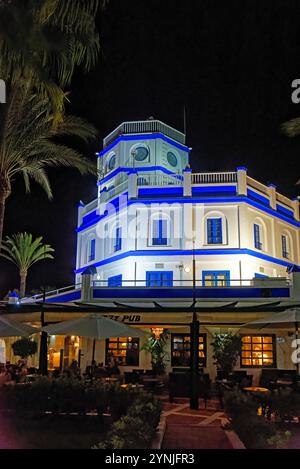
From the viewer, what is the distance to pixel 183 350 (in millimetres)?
21359

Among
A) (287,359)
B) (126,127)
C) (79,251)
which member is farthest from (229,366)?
(126,127)

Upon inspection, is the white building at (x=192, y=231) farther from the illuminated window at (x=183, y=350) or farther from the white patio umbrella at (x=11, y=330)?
the white patio umbrella at (x=11, y=330)

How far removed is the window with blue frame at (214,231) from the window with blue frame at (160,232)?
235 cm

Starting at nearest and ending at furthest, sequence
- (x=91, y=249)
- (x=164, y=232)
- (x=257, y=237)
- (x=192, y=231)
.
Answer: (x=192, y=231) < (x=164, y=232) < (x=257, y=237) < (x=91, y=249)

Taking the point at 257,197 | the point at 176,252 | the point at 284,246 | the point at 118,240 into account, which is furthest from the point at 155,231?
the point at 284,246

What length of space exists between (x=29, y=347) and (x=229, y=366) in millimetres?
9225

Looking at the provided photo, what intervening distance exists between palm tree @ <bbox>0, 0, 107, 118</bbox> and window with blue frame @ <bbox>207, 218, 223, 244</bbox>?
15414mm

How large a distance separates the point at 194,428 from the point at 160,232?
16591 millimetres

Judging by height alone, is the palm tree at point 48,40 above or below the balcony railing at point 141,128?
below

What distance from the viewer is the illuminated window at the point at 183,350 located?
20891mm

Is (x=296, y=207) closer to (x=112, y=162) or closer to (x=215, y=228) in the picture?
(x=215, y=228)

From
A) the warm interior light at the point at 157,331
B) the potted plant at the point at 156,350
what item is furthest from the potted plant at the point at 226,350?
the warm interior light at the point at 157,331

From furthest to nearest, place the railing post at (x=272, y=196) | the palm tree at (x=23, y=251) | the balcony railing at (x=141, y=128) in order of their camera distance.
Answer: the palm tree at (x=23, y=251), the balcony railing at (x=141, y=128), the railing post at (x=272, y=196)
